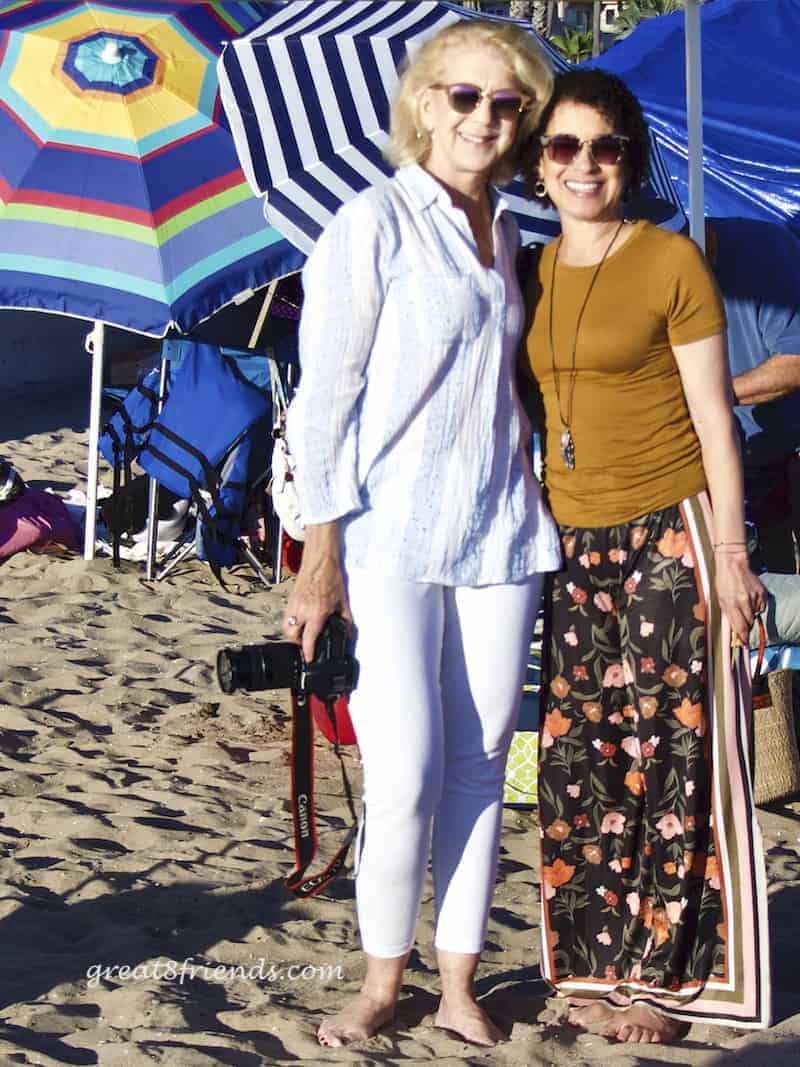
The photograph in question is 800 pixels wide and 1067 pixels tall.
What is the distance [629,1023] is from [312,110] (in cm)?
334

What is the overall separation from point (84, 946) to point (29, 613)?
3014mm

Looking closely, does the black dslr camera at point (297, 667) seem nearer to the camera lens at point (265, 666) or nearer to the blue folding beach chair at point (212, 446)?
the camera lens at point (265, 666)

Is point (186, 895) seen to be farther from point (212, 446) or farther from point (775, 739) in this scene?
point (212, 446)

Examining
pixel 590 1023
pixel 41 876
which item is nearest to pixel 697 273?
pixel 590 1023

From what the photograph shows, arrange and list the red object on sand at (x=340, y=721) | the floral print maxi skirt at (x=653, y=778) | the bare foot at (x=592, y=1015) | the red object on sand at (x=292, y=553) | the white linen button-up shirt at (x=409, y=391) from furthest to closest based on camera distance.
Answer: the red object on sand at (x=292, y=553)
the red object on sand at (x=340, y=721)
the bare foot at (x=592, y=1015)
the floral print maxi skirt at (x=653, y=778)
the white linen button-up shirt at (x=409, y=391)

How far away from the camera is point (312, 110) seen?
521 cm

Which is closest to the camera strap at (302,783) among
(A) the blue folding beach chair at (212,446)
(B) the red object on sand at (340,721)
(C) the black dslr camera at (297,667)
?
(C) the black dslr camera at (297,667)

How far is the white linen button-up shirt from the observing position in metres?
2.61

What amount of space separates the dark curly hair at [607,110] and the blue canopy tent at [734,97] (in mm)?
2508

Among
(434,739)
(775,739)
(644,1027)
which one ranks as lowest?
(644,1027)

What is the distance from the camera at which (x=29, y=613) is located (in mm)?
6250

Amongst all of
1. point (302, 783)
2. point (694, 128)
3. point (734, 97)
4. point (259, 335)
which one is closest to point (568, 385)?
point (302, 783)

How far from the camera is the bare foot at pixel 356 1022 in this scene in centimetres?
286

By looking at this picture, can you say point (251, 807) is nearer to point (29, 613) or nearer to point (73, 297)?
point (29, 613)
